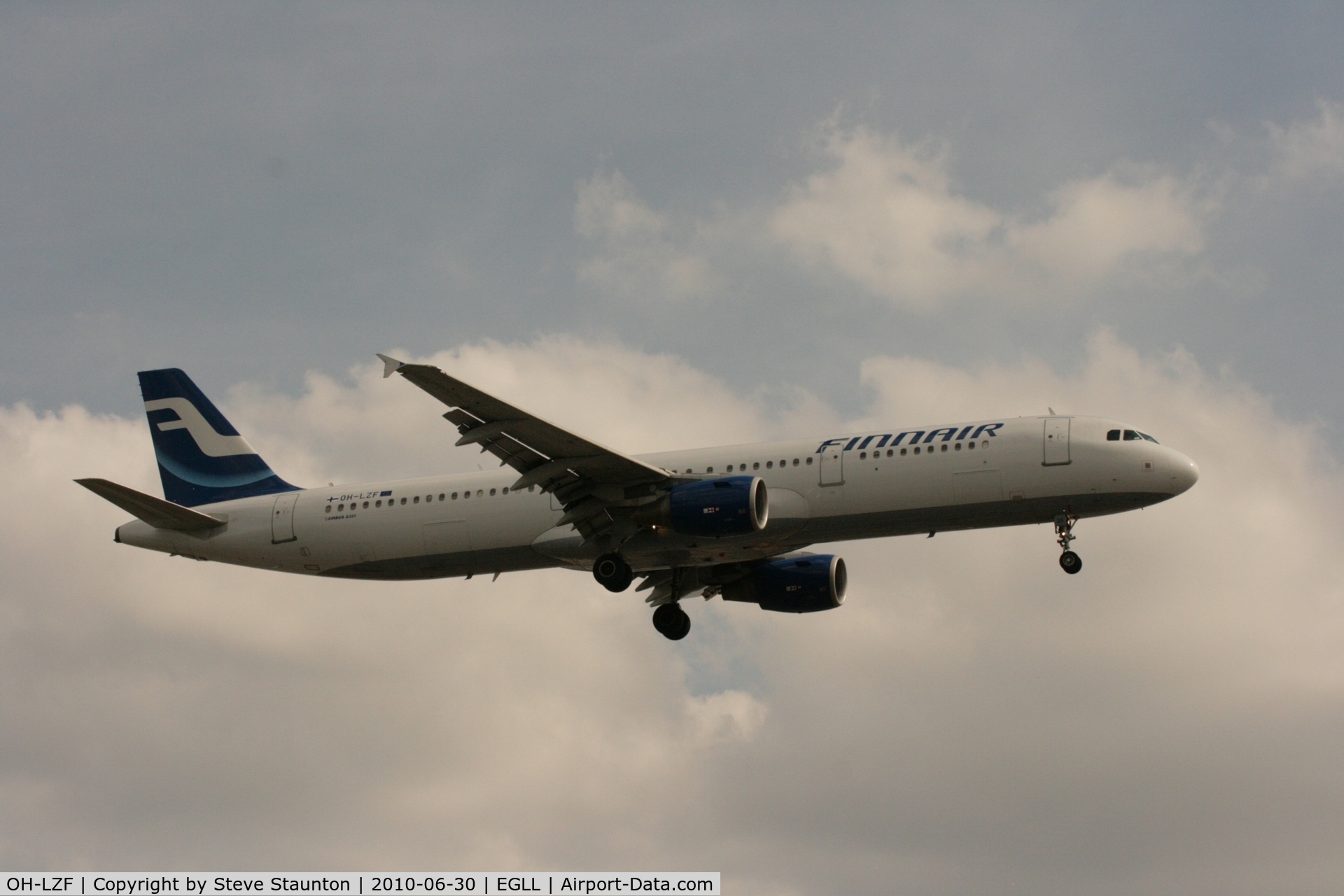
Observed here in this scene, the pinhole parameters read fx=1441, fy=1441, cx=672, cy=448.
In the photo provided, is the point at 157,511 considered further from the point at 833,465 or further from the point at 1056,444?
the point at 1056,444

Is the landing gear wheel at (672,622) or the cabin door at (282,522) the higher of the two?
the cabin door at (282,522)

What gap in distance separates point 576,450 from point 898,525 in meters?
8.38

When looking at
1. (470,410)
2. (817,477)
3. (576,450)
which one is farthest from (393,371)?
(817,477)

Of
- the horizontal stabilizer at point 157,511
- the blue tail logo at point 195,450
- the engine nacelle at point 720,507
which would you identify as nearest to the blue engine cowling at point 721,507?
the engine nacelle at point 720,507

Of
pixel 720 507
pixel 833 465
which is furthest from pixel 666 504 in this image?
pixel 833 465

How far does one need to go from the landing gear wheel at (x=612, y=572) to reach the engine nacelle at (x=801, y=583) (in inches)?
254

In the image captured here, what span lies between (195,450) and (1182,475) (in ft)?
95.2

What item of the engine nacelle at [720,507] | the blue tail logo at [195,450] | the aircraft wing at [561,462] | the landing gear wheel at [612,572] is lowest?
the landing gear wheel at [612,572]

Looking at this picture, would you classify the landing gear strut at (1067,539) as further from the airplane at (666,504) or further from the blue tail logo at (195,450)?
the blue tail logo at (195,450)

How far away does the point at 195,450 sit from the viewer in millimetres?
44938

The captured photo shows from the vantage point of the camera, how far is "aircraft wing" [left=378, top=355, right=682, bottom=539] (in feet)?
114

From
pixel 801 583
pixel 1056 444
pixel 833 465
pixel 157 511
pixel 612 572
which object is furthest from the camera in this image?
pixel 801 583

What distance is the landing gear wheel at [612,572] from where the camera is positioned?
1503 inches

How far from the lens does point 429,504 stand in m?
40.4
